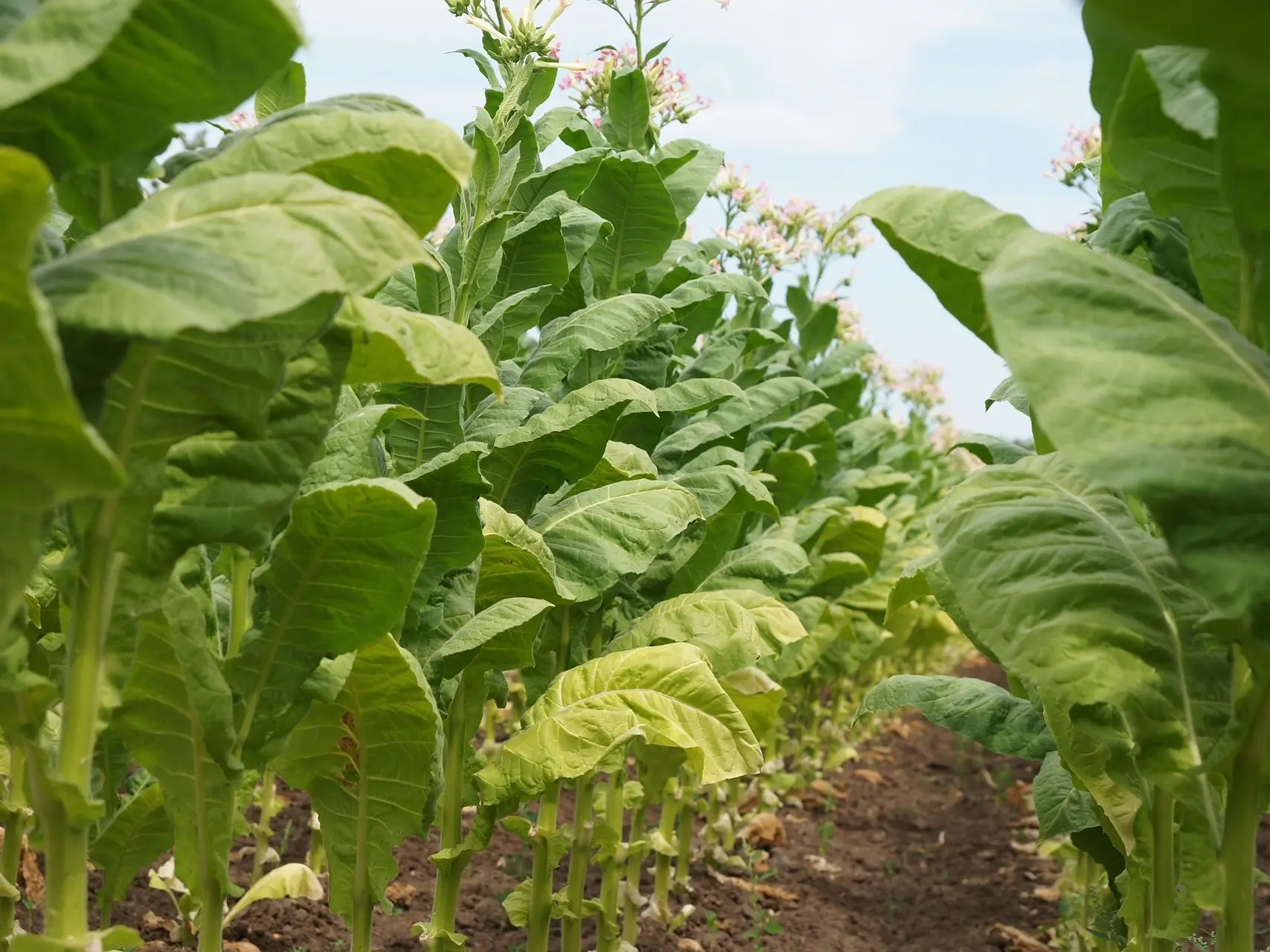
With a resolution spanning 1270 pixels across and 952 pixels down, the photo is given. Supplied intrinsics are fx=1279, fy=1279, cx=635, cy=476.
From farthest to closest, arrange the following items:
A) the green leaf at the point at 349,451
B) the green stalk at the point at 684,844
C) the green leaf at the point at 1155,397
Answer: the green stalk at the point at 684,844
the green leaf at the point at 349,451
the green leaf at the point at 1155,397

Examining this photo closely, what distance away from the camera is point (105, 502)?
5.00 ft

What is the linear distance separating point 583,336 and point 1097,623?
1.53 metres

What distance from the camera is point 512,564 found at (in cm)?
270

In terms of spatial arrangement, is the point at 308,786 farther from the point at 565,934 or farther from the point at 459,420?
the point at 565,934

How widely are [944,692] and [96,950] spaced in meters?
1.67

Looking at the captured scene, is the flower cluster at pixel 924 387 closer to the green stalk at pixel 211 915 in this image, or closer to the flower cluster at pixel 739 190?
the flower cluster at pixel 739 190

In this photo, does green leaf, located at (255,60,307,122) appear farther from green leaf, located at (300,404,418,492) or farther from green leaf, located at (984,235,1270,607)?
green leaf, located at (984,235,1270,607)

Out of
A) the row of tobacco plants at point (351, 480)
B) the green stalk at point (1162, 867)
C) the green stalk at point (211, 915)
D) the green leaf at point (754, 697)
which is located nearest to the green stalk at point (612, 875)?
the row of tobacco plants at point (351, 480)

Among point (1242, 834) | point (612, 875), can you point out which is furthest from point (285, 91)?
point (1242, 834)

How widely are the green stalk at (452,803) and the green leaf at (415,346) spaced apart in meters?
1.07

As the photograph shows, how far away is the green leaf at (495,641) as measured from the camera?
2.37m

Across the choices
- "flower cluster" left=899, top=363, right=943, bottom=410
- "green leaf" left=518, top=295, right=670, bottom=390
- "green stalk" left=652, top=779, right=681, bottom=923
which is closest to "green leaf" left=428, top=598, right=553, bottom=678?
"green leaf" left=518, top=295, right=670, bottom=390

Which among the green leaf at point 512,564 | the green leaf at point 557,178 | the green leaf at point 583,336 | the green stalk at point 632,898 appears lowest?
the green stalk at point 632,898

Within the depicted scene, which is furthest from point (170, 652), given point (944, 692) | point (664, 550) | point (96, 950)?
point (664, 550)
